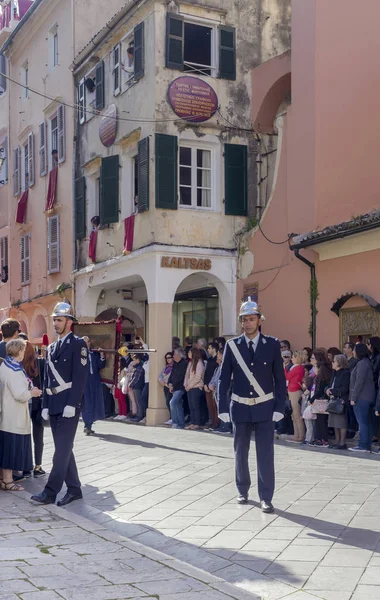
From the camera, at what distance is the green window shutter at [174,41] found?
19672mm

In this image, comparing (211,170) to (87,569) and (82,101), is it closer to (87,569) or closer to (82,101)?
(82,101)

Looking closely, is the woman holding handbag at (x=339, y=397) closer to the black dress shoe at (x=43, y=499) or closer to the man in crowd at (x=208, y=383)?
the man in crowd at (x=208, y=383)

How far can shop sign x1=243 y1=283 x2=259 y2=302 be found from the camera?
62.5 feet

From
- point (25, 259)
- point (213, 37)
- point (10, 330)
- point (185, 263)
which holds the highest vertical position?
point (213, 37)

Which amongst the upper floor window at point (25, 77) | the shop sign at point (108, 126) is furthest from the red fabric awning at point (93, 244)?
the upper floor window at point (25, 77)

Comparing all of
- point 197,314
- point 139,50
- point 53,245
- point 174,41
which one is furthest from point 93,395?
point 53,245

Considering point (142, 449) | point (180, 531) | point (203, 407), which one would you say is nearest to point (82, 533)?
point (180, 531)

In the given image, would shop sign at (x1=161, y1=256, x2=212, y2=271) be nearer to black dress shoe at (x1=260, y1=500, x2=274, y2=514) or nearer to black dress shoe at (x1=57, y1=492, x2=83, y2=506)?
black dress shoe at (x1=57, y1=492, x2=83, y2=506)

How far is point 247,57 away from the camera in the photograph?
2078cm

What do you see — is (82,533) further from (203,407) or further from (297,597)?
(203,407)

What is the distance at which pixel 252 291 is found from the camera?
1923 cm

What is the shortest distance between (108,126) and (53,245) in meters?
5.63

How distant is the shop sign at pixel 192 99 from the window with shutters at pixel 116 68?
2.42 meters

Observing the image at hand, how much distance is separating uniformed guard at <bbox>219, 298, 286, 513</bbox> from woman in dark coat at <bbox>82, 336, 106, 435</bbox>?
6259mm
